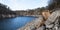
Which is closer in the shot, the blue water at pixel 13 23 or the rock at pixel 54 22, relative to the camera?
the rock at pixel 54 22

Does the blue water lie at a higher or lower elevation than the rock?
lower

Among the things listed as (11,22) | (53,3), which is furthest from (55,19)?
(11,22)

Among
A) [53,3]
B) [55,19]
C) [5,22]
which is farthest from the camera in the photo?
[5,22]

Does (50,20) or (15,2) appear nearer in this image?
(50,20)

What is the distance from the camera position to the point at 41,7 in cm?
247

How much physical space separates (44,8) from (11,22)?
0.91 m

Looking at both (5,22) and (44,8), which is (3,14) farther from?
(44,8)

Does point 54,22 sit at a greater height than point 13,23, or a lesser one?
greater

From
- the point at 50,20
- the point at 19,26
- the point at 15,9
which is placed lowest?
the point at 19,26

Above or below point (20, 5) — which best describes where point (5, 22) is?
below

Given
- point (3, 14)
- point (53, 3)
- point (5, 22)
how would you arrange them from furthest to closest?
point (5, 22) < point (3, 14) < point (53, 3)

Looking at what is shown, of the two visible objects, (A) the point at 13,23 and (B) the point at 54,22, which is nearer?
(B) the point at 54,22

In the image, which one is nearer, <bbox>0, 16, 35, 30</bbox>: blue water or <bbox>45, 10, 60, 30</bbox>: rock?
<bbox>45, 10, 60, 30</bbox>: rock

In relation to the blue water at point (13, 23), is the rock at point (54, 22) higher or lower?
higher
